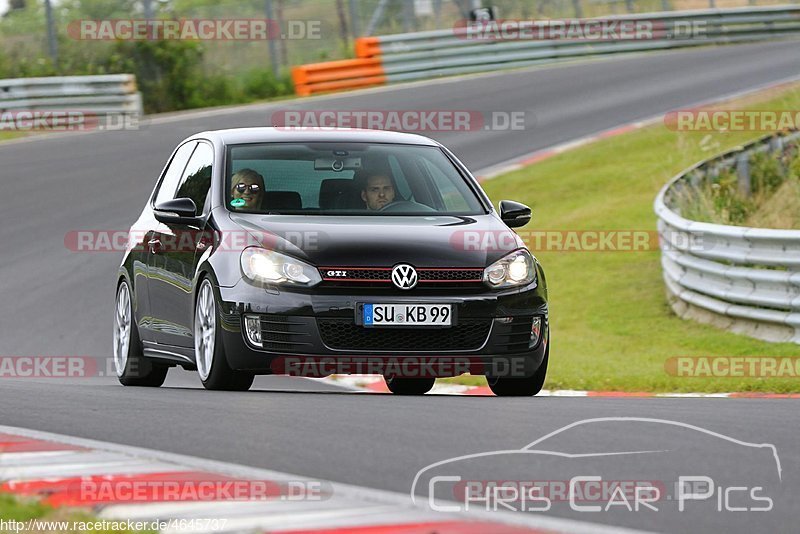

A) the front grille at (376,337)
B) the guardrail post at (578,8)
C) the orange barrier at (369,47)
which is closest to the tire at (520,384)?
the front grille at (376,337)

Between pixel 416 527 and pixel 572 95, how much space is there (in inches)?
983

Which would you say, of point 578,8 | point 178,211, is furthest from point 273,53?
point 178,211

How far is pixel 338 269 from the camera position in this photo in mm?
8305

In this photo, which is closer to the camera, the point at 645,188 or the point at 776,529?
the point at 776,529

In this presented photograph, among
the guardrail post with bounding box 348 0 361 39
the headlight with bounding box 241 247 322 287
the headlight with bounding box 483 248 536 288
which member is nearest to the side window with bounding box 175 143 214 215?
the headlight with bounding box 241 247 322 287

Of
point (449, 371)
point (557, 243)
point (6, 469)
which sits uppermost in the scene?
point (6, 469)

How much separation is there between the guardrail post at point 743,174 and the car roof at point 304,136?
7593mm

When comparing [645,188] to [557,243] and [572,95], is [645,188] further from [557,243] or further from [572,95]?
[572,95]

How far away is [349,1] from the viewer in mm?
32812

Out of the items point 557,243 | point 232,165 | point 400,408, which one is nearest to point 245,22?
point 557,243

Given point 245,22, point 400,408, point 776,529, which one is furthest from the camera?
point 245,22

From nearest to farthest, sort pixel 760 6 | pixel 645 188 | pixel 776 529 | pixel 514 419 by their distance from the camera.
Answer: pixel 776 529 → pixel 514 419 → pixel 645 188 → pixel 760 6

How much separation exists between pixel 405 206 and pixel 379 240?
0.98m

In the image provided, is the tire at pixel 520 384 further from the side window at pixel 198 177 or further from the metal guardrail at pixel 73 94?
the metal guardrail at pixel 73 94
